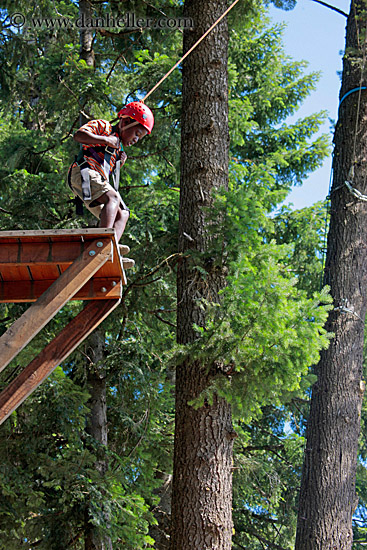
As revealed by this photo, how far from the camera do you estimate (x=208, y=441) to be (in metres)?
4.70

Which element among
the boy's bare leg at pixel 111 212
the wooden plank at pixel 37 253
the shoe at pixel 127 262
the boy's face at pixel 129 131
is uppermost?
the boy's face at pixel 129 131

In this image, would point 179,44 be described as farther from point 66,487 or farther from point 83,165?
point 66,487

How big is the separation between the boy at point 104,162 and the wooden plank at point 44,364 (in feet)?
1.77

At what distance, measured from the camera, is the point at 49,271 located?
13.1 feet

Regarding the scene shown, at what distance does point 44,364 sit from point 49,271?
654mm

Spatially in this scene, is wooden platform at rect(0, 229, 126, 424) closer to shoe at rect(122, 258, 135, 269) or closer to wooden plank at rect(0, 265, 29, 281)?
wooden plank at rect(0, 265, 29, 281)

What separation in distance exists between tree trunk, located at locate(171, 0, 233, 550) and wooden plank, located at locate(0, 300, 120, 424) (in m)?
1.17

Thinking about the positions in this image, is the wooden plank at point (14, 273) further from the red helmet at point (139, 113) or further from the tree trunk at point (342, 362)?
the tree trunk at point (342, 362)

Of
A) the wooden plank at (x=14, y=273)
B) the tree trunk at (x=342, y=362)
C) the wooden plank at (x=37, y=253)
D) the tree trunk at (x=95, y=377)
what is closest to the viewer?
the wooden plank at (x=37, y=253)

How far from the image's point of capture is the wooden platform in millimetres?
3418

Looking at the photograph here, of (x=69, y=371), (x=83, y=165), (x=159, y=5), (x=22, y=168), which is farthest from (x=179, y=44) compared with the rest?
(x=83, y=165)

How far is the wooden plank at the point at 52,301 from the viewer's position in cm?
337

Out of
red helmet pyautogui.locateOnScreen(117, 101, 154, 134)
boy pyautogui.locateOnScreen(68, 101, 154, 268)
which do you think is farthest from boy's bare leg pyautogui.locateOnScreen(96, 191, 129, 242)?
red helmet pyautogui.locateOnScreen(117, 101, 154, 134)

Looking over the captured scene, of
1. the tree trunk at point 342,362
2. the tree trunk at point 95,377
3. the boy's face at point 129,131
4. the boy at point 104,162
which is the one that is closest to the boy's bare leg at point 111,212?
the boy at point 104,162
